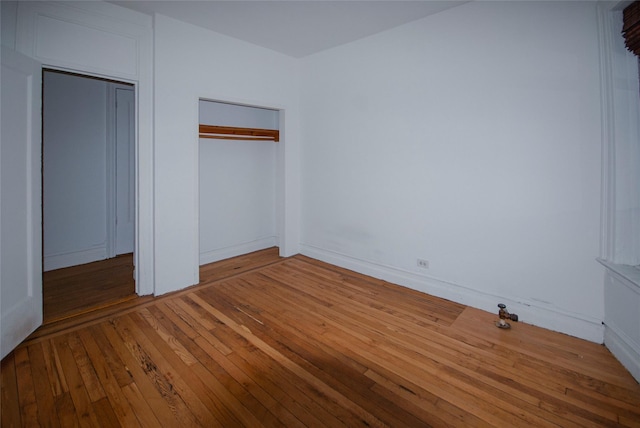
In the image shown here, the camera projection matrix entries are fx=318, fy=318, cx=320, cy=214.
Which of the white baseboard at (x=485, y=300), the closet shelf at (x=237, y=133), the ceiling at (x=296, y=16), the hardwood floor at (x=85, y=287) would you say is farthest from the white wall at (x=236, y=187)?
the white baseboard at (x=485, y=300)

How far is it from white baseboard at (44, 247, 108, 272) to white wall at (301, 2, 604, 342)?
11.7 feet

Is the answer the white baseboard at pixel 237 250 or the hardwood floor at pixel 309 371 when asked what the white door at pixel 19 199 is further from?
the white baseboard at pixel 237 250

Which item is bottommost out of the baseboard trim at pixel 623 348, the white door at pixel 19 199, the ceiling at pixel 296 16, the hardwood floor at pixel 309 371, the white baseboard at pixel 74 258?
the hardwood floor at pixel 309 371

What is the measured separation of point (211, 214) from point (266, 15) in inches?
104

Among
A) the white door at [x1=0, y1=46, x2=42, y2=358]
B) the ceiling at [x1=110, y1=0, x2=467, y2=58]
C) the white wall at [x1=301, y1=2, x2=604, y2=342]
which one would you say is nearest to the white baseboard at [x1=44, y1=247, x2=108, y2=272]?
the white door at [x1=0, y1=46, x2=42, y2=358]

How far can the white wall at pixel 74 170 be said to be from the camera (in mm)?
4195

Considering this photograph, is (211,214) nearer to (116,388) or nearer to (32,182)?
(32,182)

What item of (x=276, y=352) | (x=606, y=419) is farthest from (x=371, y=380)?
(x=606, y=419)

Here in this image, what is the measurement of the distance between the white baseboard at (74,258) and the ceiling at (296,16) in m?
3.30

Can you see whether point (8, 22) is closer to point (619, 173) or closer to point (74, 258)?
point (74, 258)

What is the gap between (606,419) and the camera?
70.1 inches

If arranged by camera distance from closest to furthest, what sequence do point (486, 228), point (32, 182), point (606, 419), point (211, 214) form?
point (606, 419), point (32, 182), point (486, 228), point (211, 214)

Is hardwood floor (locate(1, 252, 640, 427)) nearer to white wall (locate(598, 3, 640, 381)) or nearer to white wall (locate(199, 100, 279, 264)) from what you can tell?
white wall (locate(598, 3, 640, 381))

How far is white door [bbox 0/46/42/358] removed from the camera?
7.53 ft
